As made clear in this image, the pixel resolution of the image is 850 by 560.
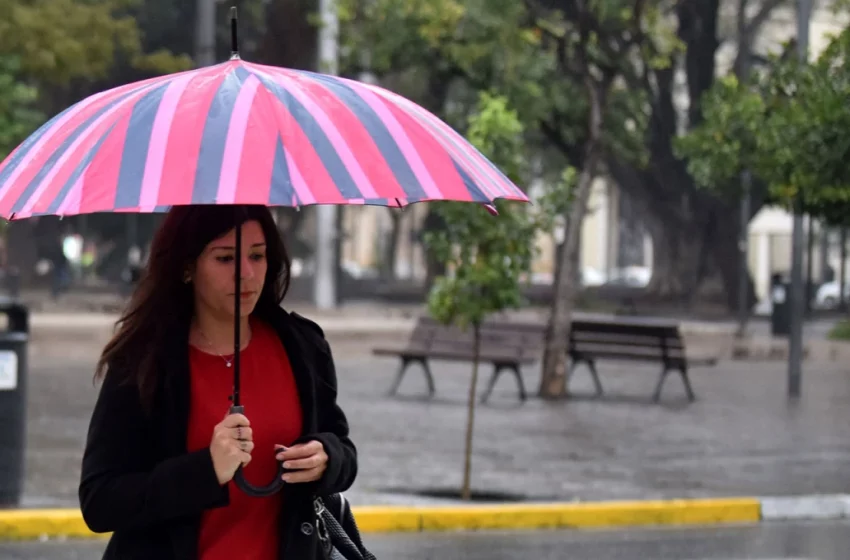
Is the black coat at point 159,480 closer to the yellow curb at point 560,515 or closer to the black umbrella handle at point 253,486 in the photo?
the black umbrella handle at point 253,486

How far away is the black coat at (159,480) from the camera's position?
121 inches

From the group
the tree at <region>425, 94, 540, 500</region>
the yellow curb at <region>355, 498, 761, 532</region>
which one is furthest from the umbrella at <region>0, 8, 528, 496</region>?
the tree at <region>425, 94, 540, 500</region>

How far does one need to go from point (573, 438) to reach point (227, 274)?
1067cm

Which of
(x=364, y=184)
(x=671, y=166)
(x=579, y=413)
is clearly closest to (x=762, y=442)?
(x=579, y=413)

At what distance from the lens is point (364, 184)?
3.27 m

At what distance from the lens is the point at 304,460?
3.15 m

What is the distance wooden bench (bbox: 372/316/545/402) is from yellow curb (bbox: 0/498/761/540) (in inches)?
257

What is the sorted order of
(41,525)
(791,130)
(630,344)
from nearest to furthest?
(41,525), (791,130), (630,344)

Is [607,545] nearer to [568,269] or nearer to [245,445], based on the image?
[245,445]

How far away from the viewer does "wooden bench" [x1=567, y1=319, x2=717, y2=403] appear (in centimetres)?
1753

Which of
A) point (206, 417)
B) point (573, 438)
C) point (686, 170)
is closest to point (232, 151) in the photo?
point (206, 417)

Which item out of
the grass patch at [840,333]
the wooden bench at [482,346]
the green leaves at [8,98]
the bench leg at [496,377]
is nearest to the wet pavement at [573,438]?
the bench leg at [496,377]

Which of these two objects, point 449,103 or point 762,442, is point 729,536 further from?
point 449,103

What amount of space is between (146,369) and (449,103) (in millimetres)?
40371
